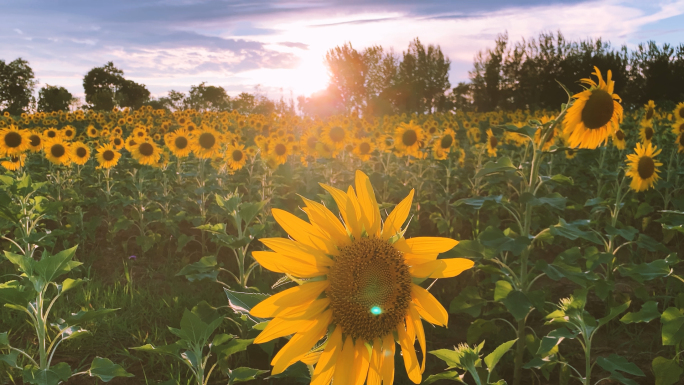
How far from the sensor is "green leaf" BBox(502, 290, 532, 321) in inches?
102

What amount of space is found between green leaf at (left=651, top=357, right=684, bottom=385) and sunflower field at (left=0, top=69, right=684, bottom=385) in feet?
0.03

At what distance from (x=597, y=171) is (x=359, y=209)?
555cm

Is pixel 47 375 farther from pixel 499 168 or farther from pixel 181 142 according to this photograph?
pixel 181 142

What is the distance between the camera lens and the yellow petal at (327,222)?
1096 mm

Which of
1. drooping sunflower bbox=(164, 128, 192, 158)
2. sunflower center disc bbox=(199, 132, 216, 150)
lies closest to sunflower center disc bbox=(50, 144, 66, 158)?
drooping sunflower bbox=(164, 128, 192, 158)

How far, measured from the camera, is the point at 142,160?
696 centimetres

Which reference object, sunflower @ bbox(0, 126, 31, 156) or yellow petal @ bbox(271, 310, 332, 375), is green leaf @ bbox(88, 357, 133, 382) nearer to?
yellow petal @ bbox(271, 310, 332, 375)

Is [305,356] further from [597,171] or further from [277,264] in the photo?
[597,171]

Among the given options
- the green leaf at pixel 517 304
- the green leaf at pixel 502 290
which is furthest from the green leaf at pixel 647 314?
the green leaf at pixel 502 290

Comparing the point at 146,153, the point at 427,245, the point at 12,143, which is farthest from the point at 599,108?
the point at 12,143

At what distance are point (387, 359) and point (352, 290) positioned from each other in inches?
8.9

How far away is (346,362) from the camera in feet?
3.74

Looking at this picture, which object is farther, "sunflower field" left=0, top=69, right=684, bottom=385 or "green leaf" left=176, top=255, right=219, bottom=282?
"green leaf" left=176, top=255, right=219, bottom=282

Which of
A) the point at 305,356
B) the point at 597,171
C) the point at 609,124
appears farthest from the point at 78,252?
the point at 597,171
